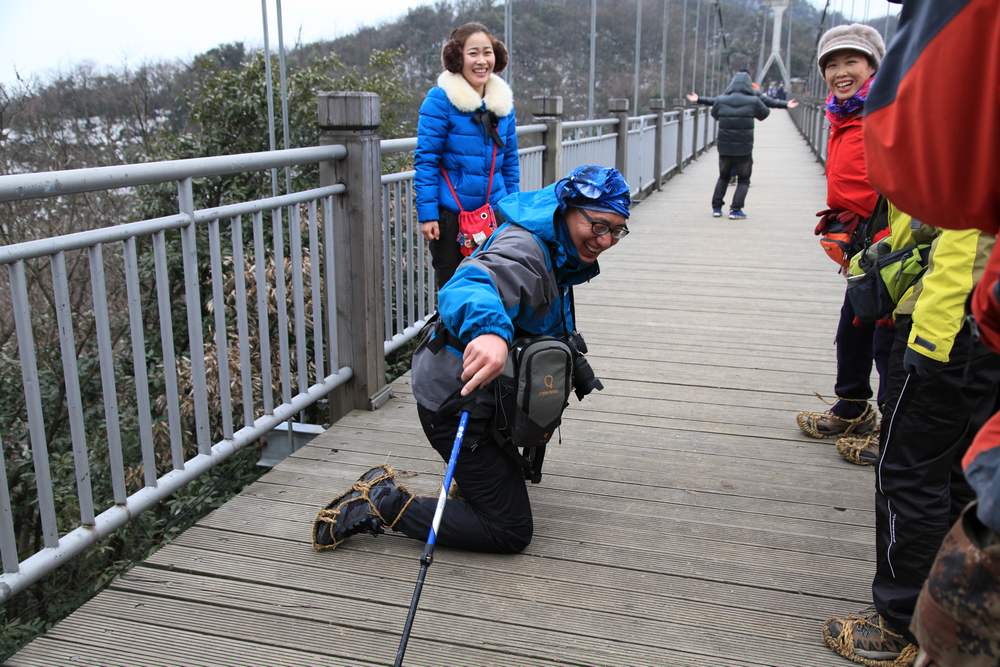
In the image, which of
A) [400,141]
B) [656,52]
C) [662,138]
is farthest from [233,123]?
[656,52]

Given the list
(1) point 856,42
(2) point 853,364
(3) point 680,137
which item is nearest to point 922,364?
(1) point 856,42

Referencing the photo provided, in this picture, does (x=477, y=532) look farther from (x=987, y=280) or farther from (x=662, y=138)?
(x=662, y=138)

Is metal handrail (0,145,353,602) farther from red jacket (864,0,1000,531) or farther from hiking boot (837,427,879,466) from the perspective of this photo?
hiking boot (837,427,879,466)

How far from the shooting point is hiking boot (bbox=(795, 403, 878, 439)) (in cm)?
356

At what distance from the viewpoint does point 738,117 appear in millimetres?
10156

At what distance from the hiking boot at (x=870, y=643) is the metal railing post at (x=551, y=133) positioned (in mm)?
5320

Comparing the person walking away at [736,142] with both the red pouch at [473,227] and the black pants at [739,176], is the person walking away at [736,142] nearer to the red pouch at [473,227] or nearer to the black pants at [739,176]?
the black pants at [739,176]

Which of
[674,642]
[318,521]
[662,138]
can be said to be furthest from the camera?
[662,138]

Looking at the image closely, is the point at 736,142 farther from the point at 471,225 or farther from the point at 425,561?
the point at 425,561

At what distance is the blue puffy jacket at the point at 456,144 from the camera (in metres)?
3.99

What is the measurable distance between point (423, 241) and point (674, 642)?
2847mm

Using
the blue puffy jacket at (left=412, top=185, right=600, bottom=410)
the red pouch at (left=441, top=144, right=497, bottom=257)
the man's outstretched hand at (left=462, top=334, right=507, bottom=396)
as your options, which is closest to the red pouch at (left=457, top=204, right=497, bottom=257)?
the red pouch at (left=441, top=144, right=497, bottom=257)

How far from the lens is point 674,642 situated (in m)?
2.23

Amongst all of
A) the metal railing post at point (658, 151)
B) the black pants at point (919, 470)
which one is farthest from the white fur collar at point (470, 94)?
the metal railing post at point (658, 151)
